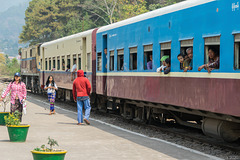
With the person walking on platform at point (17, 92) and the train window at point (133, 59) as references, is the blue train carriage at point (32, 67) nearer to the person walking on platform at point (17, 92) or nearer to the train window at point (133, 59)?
the train window at point (133, 59)

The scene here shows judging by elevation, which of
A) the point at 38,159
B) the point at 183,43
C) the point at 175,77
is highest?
the point at 183,43

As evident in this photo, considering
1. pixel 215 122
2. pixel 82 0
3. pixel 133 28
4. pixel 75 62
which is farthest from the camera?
pixel 82 0

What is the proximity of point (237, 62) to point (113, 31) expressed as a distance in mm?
8914

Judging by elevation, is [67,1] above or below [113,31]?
above

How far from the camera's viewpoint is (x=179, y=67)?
1220 cm

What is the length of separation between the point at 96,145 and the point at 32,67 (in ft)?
100

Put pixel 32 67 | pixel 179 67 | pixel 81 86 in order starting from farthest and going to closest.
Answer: pixel 32 67 < pixel 81 86 < pixel 179 67

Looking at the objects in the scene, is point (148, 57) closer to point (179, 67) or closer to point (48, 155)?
point (179, 67)

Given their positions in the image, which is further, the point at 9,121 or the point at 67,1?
the point at 67,1

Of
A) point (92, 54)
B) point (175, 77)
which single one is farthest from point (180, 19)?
point (92, 54)

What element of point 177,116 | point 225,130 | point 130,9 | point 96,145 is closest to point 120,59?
point 177,116

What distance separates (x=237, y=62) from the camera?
948cm

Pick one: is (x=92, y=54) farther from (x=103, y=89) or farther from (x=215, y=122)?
(x=215, y=122)

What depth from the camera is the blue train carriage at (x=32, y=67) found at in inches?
1487
